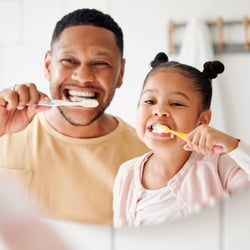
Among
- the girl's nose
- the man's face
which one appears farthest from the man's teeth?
the girl's nose

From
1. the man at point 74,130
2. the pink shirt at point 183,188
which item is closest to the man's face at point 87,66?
the man at point 74,130

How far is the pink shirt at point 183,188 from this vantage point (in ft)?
2.14

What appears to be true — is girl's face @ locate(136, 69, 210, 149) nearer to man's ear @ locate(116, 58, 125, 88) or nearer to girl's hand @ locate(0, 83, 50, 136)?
man's ear @ locate(116, 58, 125, 88)

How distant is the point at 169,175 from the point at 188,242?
5.5 inches

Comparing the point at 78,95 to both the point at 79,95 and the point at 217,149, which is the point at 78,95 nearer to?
the point at 79,95

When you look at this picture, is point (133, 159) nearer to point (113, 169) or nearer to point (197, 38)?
point (113, 169)

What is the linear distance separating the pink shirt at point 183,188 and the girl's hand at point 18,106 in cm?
16

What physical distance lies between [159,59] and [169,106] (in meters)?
0.07

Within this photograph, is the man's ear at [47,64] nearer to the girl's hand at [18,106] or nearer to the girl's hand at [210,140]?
the girl's hand at [18,106]

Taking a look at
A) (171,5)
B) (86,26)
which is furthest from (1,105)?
(171,5)

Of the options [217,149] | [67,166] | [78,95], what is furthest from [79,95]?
[217,149]

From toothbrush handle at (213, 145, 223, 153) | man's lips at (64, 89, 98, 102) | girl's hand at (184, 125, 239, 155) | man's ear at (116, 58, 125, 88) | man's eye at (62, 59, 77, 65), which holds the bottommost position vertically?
toothbrush handle at (213, 145, 223, 153)

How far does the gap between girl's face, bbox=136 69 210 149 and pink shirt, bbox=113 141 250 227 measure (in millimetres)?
36

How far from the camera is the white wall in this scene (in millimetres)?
651
